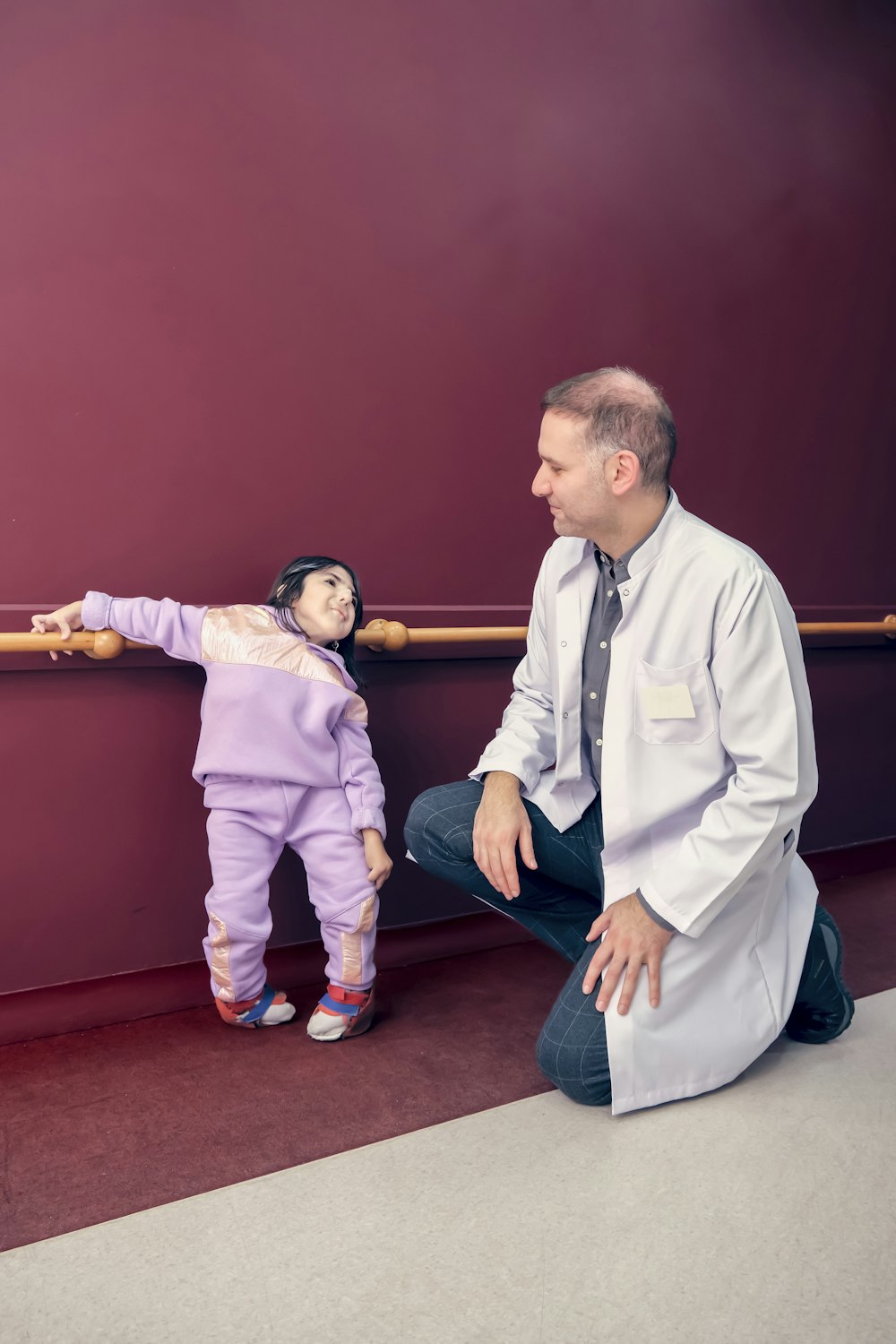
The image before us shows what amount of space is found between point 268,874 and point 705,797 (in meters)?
0.74

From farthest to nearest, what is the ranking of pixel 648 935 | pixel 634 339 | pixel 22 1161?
pixel 634 339 < pixel 648 935 < pixel 22 1161

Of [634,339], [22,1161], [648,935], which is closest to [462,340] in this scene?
[634,339]

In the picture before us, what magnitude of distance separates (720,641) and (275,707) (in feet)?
2.39

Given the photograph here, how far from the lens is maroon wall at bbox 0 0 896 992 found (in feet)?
5.55

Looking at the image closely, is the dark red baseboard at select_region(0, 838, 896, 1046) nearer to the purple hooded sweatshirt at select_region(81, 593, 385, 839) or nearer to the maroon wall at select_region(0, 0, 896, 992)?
the maroon wall at select_region(0, 0, 896, 992)

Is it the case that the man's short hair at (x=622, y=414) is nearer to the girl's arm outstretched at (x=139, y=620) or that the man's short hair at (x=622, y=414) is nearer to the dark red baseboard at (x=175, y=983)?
the girl's arm outstretched at (x=139, y=620)

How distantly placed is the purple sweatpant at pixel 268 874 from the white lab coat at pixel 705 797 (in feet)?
1.47

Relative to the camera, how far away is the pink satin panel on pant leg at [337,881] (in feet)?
5.71

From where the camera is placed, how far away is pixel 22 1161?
138cm

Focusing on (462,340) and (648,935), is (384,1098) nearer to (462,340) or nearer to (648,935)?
(648,935)

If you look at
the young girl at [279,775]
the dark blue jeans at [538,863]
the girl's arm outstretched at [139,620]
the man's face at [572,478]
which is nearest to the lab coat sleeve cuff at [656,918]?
the dark blue jeans at [538,863]

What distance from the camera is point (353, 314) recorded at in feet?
6.35

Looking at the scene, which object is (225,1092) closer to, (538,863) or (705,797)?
(538,863)

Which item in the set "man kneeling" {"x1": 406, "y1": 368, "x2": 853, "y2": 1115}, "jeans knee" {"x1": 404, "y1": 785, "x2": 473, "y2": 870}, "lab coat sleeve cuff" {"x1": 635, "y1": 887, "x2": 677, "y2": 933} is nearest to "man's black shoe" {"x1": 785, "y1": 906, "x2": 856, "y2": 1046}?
"man kneeling" {"x1": 406, "y1": 368, "x2": 853, "y2": 1115}
